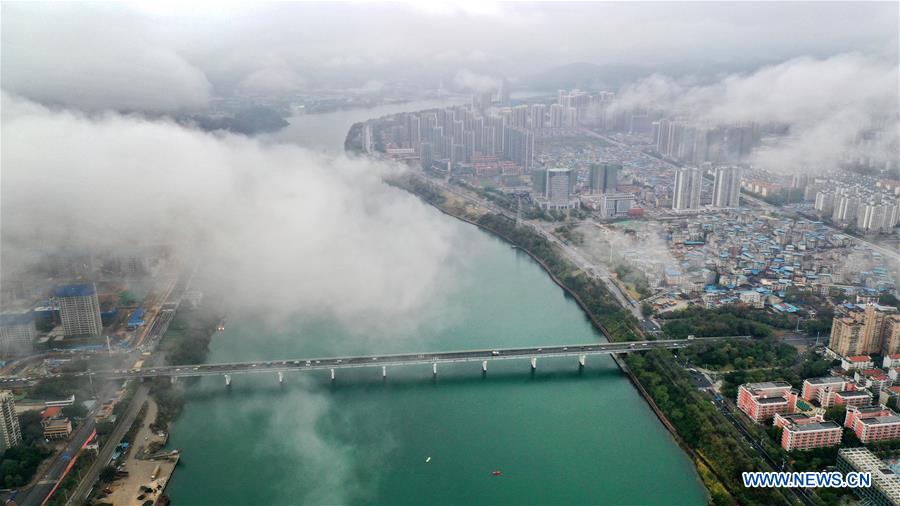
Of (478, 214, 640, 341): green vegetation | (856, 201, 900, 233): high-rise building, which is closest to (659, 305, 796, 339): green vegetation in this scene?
(478, 214, 640, 341): green vegetation

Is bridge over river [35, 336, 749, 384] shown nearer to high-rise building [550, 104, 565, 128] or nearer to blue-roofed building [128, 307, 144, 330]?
blue-roofed building [128, 307, 144, 330]

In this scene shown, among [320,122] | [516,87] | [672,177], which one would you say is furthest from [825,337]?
[516,87]

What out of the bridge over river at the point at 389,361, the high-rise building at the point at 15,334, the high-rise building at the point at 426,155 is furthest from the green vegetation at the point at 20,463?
the high-rise building at the point at 426,155

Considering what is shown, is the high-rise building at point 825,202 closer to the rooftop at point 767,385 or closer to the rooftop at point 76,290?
the rooftop at point 767,385

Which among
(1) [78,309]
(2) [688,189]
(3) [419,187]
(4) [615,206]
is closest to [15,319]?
(1) [78,309]

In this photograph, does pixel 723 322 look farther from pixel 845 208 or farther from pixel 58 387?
pixel 58 387
